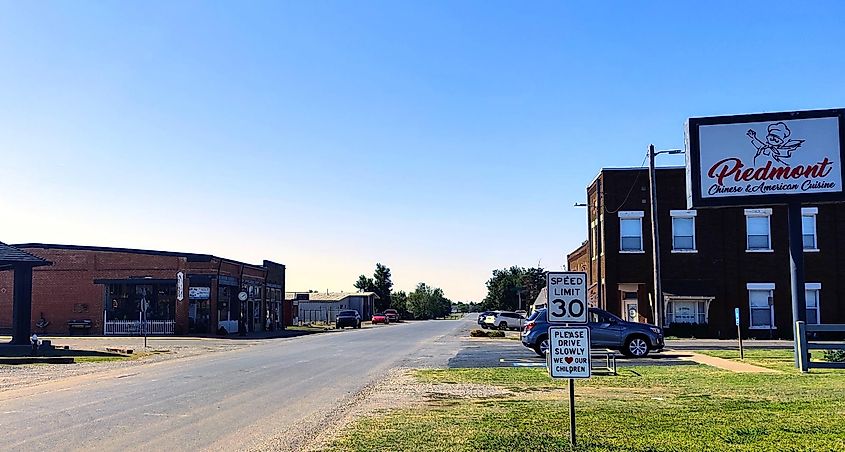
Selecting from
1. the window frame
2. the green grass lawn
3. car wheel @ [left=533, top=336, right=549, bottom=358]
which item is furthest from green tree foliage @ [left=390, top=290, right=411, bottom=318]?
the green grass lawn

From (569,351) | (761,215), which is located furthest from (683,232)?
(569,351)

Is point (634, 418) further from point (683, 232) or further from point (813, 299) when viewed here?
point (813, 299)

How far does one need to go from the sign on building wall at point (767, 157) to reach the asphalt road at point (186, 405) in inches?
367

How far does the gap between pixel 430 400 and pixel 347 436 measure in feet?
13.8

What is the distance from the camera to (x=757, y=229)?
3991cm

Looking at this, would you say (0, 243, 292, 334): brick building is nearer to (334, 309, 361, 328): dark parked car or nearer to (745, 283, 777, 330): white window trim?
(334, 309, 361, 328): dark parked car

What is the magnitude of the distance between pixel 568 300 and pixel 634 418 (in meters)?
2.98

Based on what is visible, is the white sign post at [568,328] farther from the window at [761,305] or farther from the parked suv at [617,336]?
the window at [761,305]

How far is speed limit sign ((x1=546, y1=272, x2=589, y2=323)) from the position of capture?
9.62 m

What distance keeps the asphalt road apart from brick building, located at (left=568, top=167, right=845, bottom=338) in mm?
17810

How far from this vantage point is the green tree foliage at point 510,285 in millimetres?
119875

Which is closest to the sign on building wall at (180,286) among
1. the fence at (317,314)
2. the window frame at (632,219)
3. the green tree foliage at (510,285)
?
the window frame at (632,219)

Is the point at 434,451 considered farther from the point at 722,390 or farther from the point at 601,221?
the point at 601,221

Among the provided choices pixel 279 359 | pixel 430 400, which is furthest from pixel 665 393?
pixel 279 359
